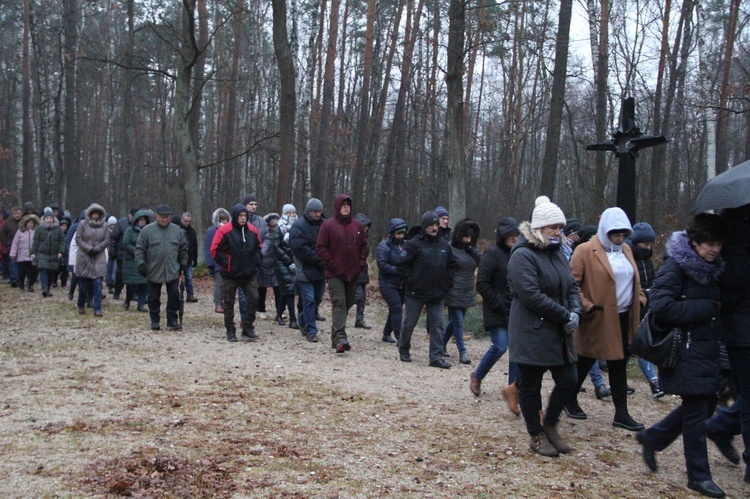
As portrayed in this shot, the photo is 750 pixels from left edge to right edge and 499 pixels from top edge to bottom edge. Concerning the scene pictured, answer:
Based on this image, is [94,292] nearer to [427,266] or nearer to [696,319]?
[427,266]

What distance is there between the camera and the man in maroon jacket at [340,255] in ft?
32.6

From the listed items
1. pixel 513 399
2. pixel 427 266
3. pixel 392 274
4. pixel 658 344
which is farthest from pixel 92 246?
pixel 658 344

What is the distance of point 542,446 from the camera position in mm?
5836

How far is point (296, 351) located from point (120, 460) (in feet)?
16.5

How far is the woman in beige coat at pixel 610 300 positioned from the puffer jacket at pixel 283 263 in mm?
6166

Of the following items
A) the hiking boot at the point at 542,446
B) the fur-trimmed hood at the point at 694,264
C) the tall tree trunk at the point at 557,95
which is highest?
the tall tree trunk at the point at 557,95

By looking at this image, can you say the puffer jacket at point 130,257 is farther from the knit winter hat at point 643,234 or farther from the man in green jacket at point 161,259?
the knit winter hat at point 643,234

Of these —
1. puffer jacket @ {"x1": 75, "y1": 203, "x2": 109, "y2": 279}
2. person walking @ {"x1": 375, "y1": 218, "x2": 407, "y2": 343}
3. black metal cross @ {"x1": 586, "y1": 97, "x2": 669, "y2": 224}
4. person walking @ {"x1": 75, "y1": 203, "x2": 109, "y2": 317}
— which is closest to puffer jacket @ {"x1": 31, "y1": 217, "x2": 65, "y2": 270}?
person walking @ {"x1": 75, "y1": 203, "x2": 109, "y2": 317}

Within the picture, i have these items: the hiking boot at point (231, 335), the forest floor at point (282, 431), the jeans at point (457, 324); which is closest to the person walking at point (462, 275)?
the jeans at point (457, 324)

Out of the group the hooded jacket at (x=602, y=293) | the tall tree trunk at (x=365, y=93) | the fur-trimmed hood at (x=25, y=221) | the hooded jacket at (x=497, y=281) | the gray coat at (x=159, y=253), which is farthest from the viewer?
the tall tree trunk at (x=365, y=93)

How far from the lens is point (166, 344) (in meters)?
10.5

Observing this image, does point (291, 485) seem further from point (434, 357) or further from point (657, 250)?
point (657, 250)

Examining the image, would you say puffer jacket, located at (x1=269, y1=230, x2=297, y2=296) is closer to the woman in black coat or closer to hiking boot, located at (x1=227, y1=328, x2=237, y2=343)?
hiking boot, located at (x1=227, y1=328, x2=237, y2=343)

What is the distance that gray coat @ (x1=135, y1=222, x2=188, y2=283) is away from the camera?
11.4 m
